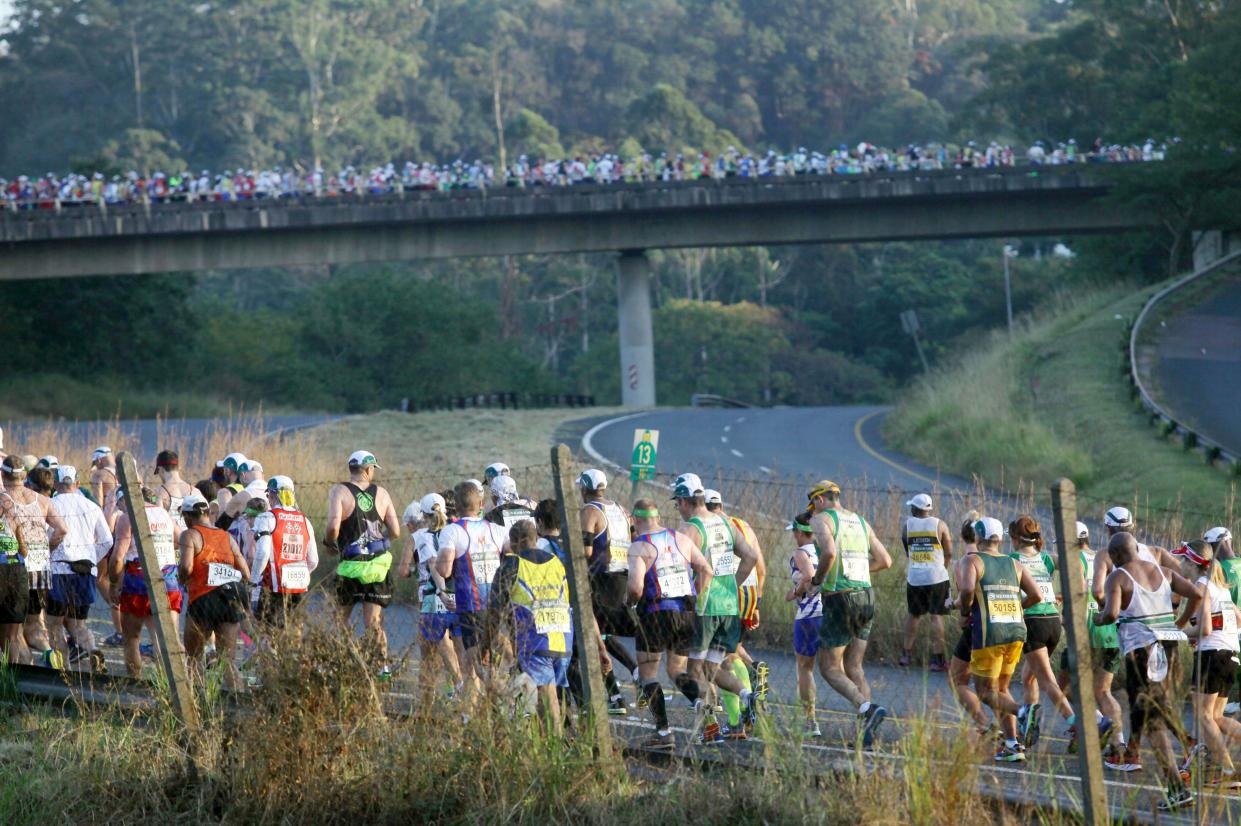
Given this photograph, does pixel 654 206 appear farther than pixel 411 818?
Yes

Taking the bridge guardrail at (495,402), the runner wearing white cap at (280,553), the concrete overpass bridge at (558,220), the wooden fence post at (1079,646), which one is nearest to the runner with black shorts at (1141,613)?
the wooden fence post at (1079,646)

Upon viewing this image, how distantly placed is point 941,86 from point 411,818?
112 meters

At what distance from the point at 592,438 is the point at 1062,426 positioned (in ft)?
36.5

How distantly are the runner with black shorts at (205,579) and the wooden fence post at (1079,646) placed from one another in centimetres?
643

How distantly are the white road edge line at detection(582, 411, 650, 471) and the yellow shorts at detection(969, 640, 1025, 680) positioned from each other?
17.2 meters

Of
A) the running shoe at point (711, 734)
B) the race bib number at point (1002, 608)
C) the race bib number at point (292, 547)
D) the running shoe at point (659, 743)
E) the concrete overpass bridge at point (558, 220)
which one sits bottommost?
the running shoe at point (711, 734)

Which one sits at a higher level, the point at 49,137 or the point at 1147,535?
the point at 49,137

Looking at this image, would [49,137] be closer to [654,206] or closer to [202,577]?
[654,206]

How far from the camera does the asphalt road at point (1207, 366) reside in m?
32.1

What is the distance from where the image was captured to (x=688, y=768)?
857 cm

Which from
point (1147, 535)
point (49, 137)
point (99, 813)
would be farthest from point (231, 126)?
point (99, 813)

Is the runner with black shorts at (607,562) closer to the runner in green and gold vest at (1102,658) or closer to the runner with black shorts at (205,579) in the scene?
the runner with black shorts at (205,579)

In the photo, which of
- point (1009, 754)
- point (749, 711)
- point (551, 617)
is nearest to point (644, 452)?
point (749, 711)

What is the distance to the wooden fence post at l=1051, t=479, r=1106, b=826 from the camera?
21.7 ft
